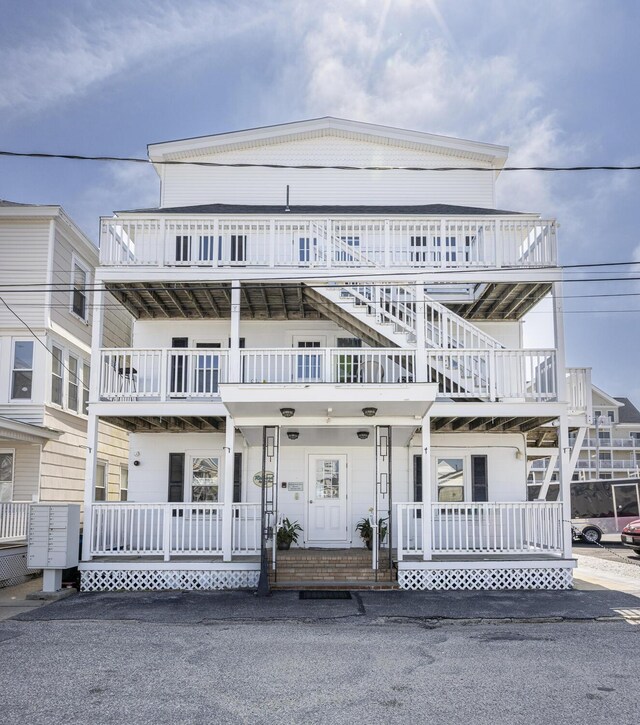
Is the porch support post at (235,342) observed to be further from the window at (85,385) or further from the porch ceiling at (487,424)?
the window at (85,385)

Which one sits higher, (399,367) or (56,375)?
(56,375)

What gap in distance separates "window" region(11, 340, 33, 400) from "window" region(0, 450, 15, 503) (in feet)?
4.74

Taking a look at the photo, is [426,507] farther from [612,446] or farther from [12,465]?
[612,446]

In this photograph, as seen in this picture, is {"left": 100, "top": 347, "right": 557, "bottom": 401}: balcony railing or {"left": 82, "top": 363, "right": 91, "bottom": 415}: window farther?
{"left": 82, "top": 363, "right": 91, "bottom": 415}: window

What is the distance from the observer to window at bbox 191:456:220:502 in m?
16.2

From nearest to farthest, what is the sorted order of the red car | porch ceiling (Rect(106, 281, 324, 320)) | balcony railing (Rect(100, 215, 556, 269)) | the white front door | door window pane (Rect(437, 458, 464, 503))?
balcony railing (Rect(100, 215, 556, 269)) < porch ceiling (Rect(106, 281, 324, 320)) < the white front door < door window pane (Rect(437, 458, 464, 503)) < the red car

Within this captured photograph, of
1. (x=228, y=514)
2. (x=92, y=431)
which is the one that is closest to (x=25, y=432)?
(x=92, y=431)

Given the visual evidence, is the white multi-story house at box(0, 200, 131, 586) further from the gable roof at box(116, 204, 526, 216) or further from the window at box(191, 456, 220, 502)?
the window at box(191, 456, 220, 502)

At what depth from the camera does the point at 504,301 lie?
51.7ft

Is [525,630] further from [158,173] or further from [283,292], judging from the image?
[158,173]

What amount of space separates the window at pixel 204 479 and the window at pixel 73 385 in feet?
18.0

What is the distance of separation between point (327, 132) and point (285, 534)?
34.8ft

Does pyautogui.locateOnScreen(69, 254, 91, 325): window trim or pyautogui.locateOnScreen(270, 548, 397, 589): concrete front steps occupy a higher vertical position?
pyautogui.locateOnScreen(69, 254, 91, 325): window trim

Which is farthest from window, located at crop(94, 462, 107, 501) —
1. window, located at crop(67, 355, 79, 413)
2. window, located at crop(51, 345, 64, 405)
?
window, located at crop(51, 345, 64, 405)
